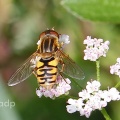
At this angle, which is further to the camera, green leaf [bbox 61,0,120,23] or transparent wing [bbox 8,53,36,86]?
transparent wing [bbox 8,53,36,86]

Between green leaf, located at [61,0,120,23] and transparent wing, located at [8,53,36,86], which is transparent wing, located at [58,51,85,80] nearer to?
transparent wing, located at [8,53,36,86]

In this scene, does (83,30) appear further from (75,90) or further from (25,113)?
(25,113)

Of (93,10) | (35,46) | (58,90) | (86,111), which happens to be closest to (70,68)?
(58,90)

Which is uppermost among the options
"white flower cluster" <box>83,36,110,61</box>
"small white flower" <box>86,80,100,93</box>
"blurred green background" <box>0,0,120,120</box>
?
"blurred green background" <box>0,0,120,120</box>

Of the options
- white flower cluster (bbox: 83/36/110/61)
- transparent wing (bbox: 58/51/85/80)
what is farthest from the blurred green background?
transparent wing (bbox: 58/51/85/80)

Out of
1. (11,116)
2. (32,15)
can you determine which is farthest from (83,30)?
(11,116)

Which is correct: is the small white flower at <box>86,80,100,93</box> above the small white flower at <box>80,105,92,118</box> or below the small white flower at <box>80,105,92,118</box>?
above

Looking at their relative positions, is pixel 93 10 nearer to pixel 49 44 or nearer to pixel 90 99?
pixel 90 99

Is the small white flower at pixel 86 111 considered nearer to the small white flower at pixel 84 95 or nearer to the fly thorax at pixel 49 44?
the small white flower at pixel 84 95
